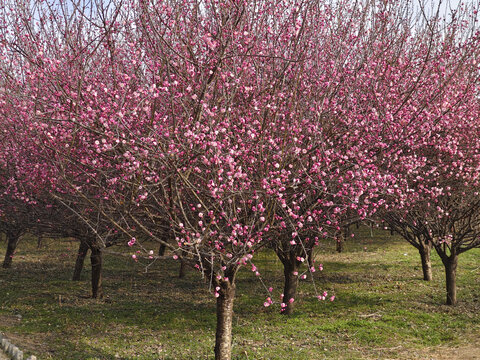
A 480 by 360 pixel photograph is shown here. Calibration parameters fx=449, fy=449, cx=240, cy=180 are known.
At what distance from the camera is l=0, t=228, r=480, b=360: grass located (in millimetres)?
12094

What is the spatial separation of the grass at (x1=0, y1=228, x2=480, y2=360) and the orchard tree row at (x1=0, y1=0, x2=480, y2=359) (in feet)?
5.42

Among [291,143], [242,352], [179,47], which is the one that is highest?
[179,47]

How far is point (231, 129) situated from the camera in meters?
10.1

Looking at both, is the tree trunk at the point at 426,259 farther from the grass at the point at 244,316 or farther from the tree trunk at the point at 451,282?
the tree trunk at the point at 451,282

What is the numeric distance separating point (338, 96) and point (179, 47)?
15.8 ft

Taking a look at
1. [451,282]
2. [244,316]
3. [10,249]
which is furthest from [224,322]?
[10,249]

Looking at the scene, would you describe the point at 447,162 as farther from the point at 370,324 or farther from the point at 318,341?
the point at 318,341

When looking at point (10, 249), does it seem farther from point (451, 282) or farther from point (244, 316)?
point (451, 282)

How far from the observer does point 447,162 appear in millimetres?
13539

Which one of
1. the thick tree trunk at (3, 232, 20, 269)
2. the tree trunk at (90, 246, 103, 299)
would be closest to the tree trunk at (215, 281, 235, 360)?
the tree trunk at (90, 246, 103, 299)

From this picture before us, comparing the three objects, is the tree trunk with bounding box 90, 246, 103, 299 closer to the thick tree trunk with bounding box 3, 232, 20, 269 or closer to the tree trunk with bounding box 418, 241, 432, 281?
the thick tree trunk with bounding box 3, 232, 20, 269

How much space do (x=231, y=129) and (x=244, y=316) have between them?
25.6 ft

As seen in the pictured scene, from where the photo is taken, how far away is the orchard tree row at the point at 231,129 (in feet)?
26.5

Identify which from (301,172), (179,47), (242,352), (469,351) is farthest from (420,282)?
(179,47)
